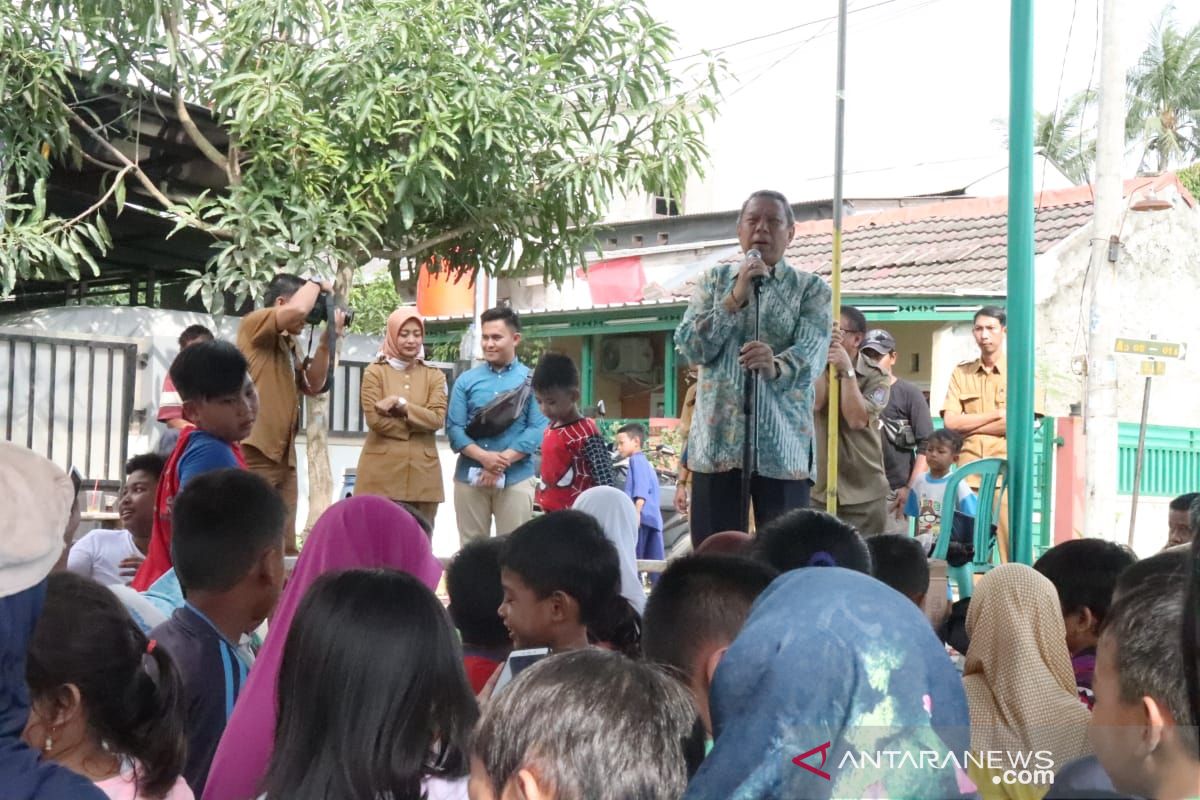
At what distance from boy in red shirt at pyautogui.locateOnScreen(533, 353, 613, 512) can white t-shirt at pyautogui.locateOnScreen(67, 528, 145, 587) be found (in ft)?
6.89

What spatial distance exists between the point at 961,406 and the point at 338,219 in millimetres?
4454

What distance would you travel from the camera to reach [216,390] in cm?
418

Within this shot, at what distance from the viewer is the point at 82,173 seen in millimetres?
10359

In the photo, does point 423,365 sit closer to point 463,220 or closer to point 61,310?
point 463,220

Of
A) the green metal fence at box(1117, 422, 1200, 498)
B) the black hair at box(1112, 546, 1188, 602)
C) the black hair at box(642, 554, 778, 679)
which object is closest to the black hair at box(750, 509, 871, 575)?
the black hair at box(642, 554, 778, 679)

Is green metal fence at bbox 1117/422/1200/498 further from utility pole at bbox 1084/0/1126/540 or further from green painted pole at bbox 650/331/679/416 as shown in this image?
green painted pole at bbox 650/331/679/416

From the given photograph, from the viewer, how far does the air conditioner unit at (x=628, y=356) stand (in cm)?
2098

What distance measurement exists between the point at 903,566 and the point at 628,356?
1733 centimetres

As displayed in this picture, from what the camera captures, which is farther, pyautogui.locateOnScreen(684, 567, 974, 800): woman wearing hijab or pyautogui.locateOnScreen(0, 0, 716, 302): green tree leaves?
pyautogui.locateOnScreen(0, 0, 716, 302): green tree leaves

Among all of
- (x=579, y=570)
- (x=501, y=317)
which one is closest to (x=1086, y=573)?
(x=579, y=570)

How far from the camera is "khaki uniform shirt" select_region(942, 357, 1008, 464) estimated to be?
23.6ft

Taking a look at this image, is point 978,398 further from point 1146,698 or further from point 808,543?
point 1146,698

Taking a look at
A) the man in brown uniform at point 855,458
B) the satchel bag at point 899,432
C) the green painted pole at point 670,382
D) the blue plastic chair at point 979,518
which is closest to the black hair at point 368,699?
the blue plastic chair at point 979,518

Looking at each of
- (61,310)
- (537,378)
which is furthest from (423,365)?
(61,310)
